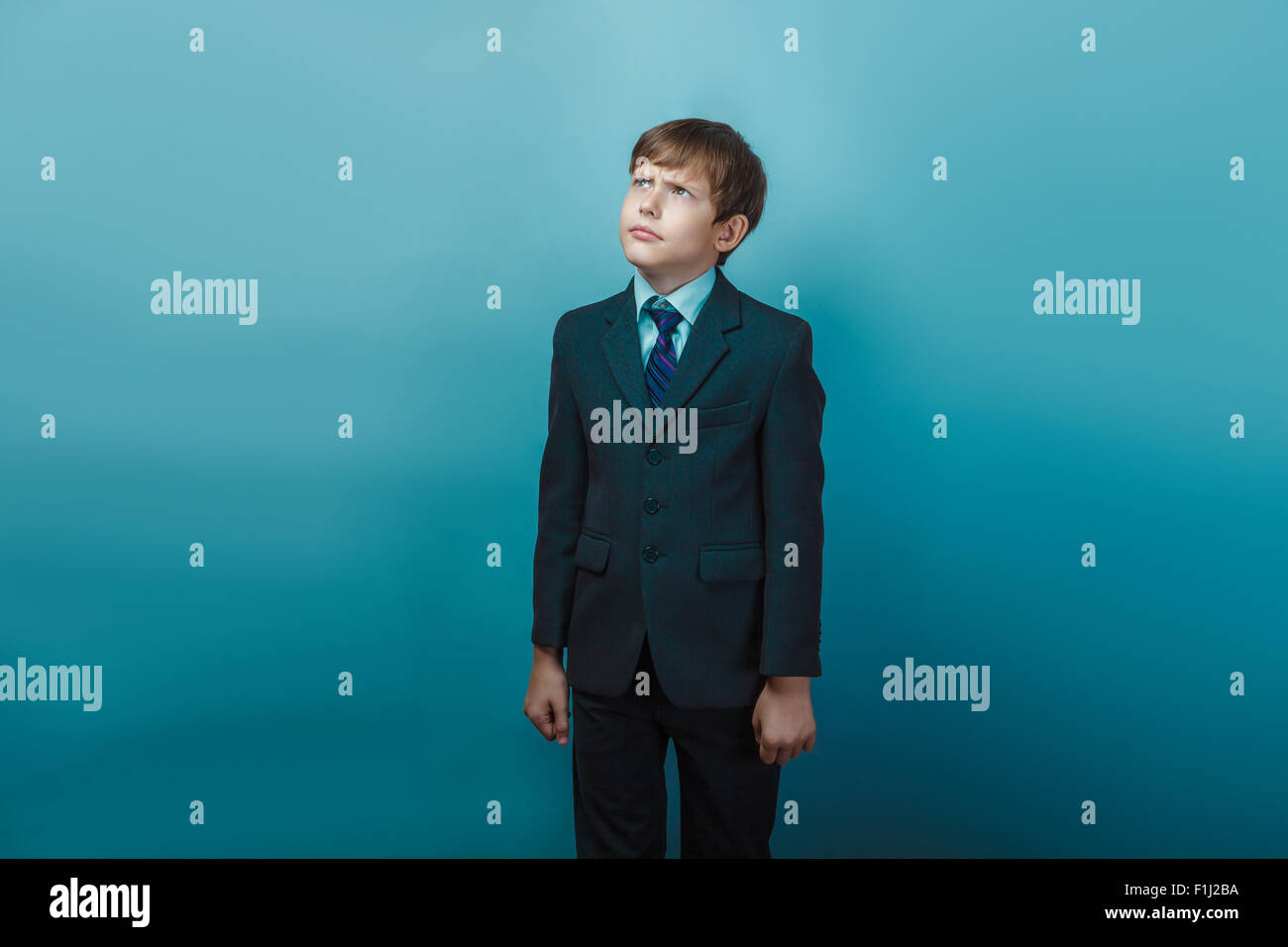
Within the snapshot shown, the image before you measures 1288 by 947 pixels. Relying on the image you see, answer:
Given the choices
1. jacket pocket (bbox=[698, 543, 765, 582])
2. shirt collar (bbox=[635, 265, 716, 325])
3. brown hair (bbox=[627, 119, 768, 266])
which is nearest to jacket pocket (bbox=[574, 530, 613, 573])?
jacket pocket (bbox=[698, 543, 765, 582])

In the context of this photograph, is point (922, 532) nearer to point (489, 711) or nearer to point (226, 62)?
point (489, 711)

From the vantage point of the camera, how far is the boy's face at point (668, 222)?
163cm

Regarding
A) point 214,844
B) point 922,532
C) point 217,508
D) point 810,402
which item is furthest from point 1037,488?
point 214,844

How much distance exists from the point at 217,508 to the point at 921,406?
62.6 inches

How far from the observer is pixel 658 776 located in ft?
5.61

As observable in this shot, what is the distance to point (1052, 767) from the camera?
2.22m

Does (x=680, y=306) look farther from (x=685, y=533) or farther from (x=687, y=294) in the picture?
(x=685, y=533)

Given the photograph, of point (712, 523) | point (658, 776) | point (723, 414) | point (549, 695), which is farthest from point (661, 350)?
point (658, 776)

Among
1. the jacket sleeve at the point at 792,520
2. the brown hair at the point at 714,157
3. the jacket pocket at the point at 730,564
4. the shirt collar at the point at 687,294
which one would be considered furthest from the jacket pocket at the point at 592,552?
the brown hair at the point at 714,157

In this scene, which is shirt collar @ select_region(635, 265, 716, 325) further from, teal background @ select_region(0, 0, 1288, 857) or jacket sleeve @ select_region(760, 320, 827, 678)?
teal background @ select_region(0, 0, 1288, 857)

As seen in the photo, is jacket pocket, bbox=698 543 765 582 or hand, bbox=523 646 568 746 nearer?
jacket pocket, bbox=698 543 765 582

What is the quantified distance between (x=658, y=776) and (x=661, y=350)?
28.6 inches

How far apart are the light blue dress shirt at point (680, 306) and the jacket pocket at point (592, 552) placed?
0.30m

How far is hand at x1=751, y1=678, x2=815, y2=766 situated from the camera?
1.59 meters
